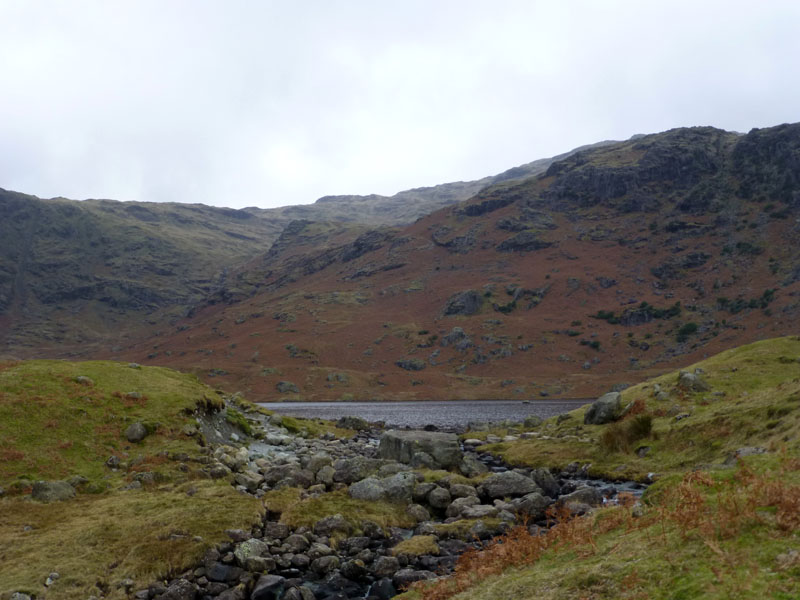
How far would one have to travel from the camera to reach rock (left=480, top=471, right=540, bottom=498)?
89.1ft

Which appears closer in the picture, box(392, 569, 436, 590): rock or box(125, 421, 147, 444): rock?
box(392, 569, 436, 590): rock

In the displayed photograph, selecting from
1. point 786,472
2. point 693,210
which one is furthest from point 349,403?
point 693,210

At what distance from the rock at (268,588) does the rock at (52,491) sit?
13750mm

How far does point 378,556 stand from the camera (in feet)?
64.4

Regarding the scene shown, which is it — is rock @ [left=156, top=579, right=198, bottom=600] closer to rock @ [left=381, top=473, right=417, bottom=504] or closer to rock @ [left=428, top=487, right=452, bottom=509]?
rock @ [left=381, top=473, right=417, bottom=504]

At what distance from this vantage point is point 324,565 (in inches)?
735

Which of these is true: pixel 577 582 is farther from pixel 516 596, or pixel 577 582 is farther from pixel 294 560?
pixel 294 560

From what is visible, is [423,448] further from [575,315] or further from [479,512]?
[575,315]

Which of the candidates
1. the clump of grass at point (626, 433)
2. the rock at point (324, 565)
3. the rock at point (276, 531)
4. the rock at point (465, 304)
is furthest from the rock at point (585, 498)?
the rock at point (465, 304)

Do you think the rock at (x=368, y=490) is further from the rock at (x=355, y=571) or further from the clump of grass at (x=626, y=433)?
the clump of grass at (x=626, y=433)

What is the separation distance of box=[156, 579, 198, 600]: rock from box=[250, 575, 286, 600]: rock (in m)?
1.82

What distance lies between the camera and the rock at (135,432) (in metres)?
32.9

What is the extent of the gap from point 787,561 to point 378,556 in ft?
46.6

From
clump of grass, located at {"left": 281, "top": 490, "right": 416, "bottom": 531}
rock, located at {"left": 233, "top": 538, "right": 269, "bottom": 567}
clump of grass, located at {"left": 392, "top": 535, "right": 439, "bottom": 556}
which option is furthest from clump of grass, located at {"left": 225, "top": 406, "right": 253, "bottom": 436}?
clump of grass, located at {"left": 392, "top": 535, "right": 439, "bottom": 556}
